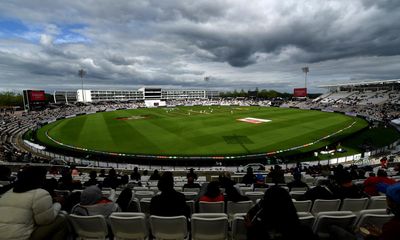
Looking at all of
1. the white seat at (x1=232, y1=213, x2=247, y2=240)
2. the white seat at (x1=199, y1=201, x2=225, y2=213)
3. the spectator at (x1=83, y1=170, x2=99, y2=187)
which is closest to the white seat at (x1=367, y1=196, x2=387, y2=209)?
the white seat at (x1=232, y1=213, x2=247, y2=240)

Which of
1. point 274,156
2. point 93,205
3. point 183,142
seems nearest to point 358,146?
point 274,156

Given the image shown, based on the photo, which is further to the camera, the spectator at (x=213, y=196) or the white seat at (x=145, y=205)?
the white seat at (x=145, y=205)

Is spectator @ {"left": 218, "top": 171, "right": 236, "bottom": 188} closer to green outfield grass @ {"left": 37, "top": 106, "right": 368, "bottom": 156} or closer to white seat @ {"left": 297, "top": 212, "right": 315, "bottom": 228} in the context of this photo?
white seat @ {"left": 297, "top": 212, "right": 315, "bottom": 228}

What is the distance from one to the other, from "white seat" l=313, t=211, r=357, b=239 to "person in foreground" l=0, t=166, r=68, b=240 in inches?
163

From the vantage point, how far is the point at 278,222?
8.59 feet

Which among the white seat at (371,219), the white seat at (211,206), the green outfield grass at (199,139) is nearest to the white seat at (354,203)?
the white seat at (371,219)

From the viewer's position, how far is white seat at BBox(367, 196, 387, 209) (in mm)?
5215

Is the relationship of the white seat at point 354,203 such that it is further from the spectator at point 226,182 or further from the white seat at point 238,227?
the spectator at point 226,182

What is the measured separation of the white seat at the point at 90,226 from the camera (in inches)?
169

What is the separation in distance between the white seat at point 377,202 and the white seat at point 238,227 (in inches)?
119

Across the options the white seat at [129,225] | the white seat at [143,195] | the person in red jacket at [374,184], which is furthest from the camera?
the white seat at [143,195]

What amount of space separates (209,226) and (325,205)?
Result: 2528mm

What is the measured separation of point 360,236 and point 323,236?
0.73 m

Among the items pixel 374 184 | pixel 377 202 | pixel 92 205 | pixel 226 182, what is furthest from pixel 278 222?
pixel 374 184
